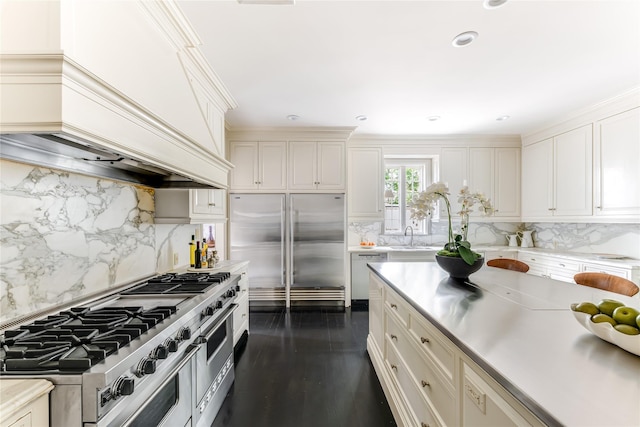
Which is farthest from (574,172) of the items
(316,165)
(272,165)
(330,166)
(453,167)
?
(272,165)

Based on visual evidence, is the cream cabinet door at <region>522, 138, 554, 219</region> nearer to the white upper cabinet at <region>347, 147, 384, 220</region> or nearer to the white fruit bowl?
the white upper cabinet at <region>347, 147, 384, 220</region>

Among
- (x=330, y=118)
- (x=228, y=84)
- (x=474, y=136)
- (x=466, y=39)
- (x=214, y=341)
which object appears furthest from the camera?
(x=474, y=136)

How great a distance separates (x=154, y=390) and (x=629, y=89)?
4.70 m

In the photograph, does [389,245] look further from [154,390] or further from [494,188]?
[154,390]

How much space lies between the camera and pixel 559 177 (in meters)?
3.79

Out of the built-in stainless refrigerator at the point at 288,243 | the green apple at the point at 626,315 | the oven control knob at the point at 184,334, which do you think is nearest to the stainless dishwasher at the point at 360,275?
the built-in stainless refrigerator at the point at 288,243

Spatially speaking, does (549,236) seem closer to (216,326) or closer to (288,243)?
(288,243)

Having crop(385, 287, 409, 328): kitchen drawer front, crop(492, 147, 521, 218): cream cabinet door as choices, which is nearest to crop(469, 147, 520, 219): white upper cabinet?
crop(492, 147, 521, 218): cream cabinet door

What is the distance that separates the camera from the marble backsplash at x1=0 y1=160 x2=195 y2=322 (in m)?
1.21

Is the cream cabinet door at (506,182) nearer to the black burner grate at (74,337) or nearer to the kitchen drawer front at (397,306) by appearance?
the kitchen drawer front at (397,306)

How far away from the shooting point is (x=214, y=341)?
1.84 m

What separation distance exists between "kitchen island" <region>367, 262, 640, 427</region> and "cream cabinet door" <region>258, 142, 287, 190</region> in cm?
247

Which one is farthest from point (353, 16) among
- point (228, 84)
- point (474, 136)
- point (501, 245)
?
point (501, 245)

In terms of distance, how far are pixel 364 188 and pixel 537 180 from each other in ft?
8.46
